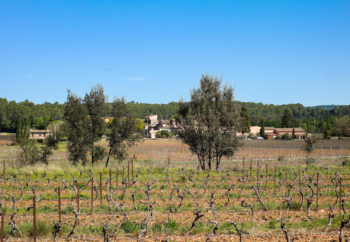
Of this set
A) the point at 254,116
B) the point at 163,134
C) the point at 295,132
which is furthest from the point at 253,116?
the point at 163,134

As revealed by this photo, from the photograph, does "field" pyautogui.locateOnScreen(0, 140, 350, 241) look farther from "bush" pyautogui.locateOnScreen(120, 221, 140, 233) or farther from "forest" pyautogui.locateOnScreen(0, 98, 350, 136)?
"forest" pyautogui.locateOnScreen(0, 98, 350, 136)

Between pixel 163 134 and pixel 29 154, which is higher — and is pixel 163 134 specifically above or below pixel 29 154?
above

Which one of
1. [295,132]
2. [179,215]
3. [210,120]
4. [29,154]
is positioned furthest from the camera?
[295,132]

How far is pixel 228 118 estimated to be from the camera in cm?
2794

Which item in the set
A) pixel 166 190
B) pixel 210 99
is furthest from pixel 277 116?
pixel 166 190

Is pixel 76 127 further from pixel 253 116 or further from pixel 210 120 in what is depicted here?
pixel 253 116

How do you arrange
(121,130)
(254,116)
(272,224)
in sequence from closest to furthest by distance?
1. (272,224)
2. (121,130)
3. (254,116)

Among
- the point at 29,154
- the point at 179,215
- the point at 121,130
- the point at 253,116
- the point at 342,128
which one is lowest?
the point at 179,215

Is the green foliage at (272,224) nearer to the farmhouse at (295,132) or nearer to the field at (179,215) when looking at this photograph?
the field at (179,215)

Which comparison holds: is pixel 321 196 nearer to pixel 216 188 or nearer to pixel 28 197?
pixel 216 188

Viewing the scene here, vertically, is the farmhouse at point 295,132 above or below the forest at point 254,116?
below

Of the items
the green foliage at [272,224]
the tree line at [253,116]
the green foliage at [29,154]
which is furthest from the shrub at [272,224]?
the green foliage at [29,154]

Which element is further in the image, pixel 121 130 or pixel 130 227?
pixel 121 130

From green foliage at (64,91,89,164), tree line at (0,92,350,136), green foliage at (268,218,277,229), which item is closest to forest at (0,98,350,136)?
tree line at (0,92,350,136)
